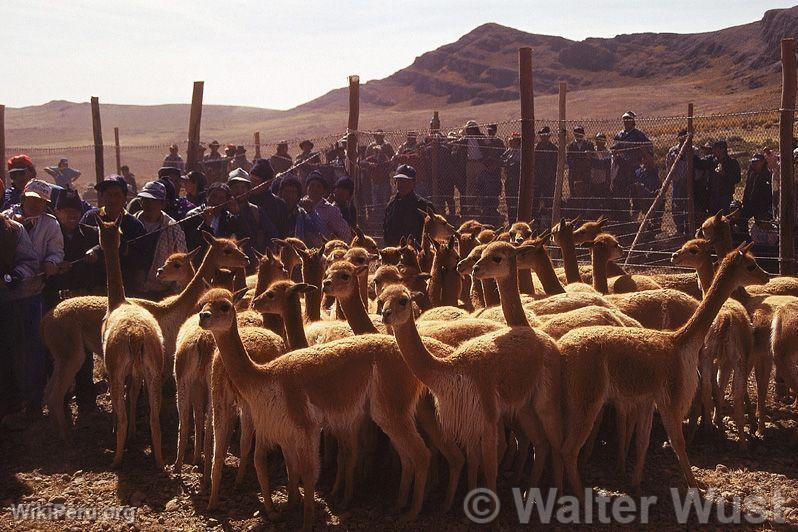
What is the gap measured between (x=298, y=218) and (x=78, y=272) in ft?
10.1

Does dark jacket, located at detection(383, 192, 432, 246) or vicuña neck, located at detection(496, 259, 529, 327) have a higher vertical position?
dark jacket, located at detection(383, 192, 432, 246)

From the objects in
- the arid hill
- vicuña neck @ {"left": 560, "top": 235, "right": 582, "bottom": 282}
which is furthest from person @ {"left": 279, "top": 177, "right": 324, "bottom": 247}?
the arid hill

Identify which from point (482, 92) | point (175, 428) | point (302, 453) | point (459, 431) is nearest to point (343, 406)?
point (302, 453)

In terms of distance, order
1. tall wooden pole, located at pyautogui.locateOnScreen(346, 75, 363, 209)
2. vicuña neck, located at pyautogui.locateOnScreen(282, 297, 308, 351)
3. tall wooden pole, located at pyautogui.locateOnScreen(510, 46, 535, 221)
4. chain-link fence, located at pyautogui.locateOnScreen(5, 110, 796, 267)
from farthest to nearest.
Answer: chain-link fence, located at pyautogui.locateOnScreen(5, 110, 796, 267) → tall wooden pole, located at pyautogui.locateOnScreen(346, 75, 363, 209) → tall wooden pole, located at pyautogui.locateOnScreen(510, 46, 535, 221) → vicuña neck, located at pyautogui.locateOnScreen(282, 297, 308, 351)

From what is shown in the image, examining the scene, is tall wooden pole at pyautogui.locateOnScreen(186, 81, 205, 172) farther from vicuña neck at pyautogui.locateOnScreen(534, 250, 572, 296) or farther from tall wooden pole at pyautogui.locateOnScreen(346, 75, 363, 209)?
vicuña neck at pyautogui.locateOnScreen(534, 250, 572, 296)

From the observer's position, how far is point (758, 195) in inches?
477

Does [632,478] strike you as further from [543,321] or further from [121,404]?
[121,404]

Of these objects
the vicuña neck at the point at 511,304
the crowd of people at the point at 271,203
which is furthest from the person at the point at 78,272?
the vicuña neck at the point at 511,304

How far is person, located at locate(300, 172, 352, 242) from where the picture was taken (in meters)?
10.7

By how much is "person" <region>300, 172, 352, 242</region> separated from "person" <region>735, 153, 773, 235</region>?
594 centimetres

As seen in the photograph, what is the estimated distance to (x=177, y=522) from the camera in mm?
5434

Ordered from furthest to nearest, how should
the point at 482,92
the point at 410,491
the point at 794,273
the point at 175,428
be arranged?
the point at 482,92
the point at 794,273
the point at 175,428
the point at 410,491

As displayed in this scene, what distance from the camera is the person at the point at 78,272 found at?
7.90m

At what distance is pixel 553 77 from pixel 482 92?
29.3 feet
